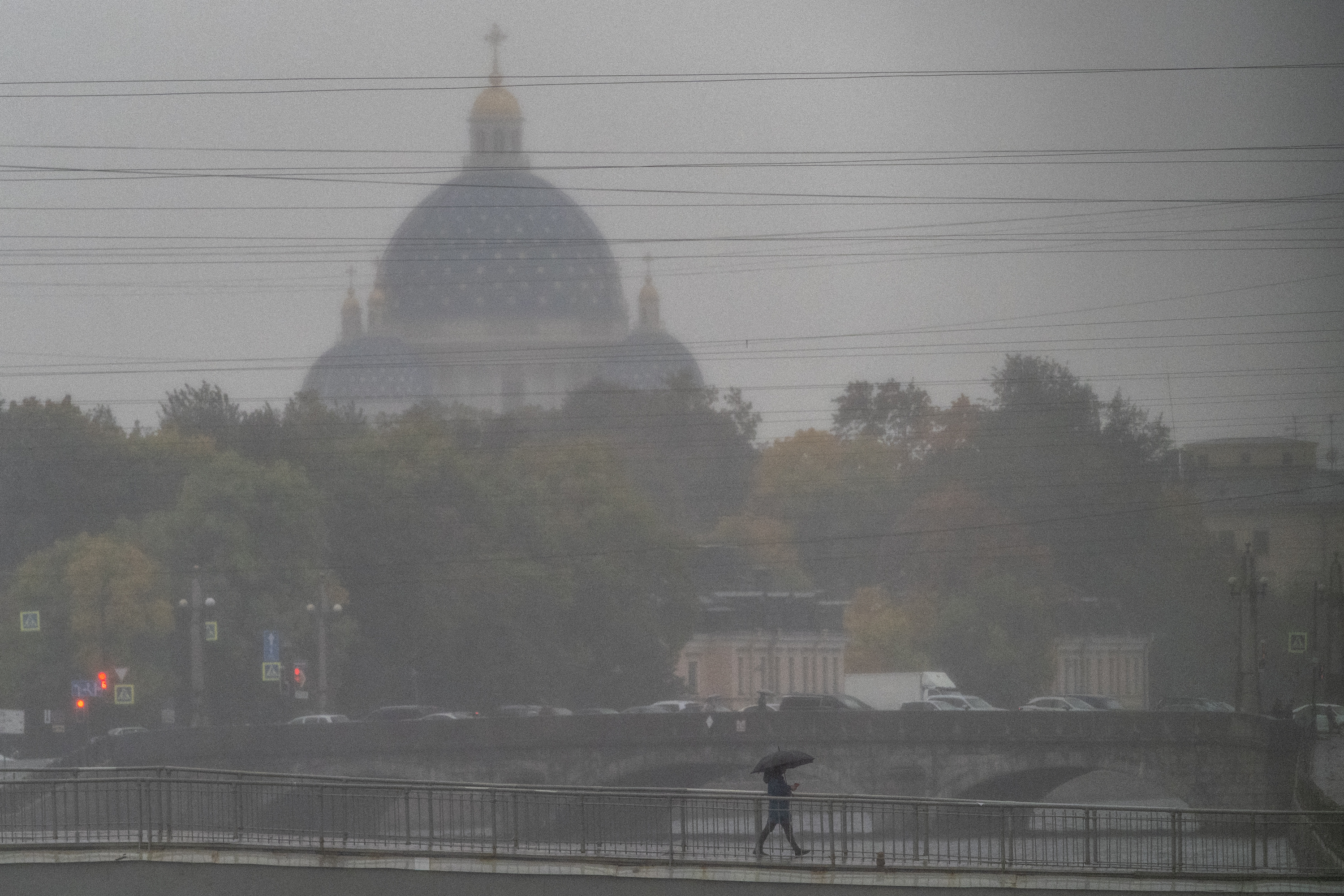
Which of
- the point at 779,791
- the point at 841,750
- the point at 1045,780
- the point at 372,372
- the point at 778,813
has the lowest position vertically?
the point at 1045,780

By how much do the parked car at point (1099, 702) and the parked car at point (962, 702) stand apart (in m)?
3.36

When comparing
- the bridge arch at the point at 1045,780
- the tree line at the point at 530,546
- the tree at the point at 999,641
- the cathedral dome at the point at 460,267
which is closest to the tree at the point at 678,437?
the tree line at the point at 530,546

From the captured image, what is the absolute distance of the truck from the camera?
84750mm

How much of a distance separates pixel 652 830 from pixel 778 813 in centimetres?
252

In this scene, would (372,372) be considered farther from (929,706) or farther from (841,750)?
(841,750)

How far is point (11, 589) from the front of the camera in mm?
74750

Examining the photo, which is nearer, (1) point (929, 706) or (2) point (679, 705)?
(1) point (929, 706)

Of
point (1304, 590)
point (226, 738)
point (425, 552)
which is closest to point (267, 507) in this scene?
point (425, 552)

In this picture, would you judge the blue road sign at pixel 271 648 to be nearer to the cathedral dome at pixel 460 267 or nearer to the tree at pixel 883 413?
the tree at pixel 883 413

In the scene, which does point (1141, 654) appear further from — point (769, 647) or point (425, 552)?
point (425, 552)

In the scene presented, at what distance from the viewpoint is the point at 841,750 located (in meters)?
66.1

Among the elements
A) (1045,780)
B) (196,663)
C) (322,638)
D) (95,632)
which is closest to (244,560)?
(322,638)

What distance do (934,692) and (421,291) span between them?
114m

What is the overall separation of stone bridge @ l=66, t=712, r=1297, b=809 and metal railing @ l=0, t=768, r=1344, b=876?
26242 mm
